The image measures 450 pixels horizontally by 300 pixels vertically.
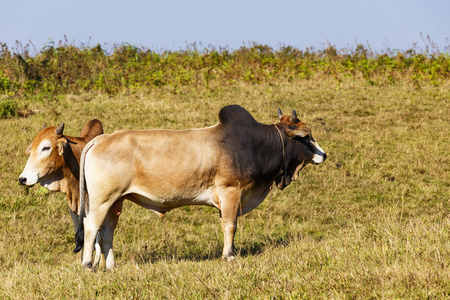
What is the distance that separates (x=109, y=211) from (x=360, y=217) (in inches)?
157

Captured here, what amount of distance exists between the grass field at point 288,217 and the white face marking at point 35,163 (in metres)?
0.92

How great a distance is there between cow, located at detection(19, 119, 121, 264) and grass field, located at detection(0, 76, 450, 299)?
0.85m

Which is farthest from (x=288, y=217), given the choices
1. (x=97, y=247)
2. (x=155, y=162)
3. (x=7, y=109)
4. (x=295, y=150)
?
(x=7, y=109)

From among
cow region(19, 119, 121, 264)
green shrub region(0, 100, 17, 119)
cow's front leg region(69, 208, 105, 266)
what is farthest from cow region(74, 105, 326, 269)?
green shrub region(0, 100, 17, 119)

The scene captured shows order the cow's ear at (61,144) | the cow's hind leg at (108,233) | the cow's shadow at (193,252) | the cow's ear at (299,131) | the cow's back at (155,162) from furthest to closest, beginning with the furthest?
1. the cow's shadow at (193,252)
2. the cow's ear at (299,131)
3. the cow's hind leg at (108,233)
4. the cow's ear at (61,144)
5. the cow's back at (155,162)

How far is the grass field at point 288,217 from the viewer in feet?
13.1

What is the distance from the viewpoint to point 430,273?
3623 mm

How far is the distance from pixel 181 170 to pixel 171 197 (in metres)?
0.31

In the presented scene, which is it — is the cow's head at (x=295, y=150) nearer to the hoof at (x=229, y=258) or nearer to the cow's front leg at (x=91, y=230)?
the hoof at (x=229, y=258)

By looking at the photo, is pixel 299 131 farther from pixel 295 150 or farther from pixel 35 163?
pixel 35 163

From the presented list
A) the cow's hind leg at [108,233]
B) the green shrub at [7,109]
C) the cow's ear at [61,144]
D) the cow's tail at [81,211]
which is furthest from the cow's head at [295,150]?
the green shrub at [7,109]

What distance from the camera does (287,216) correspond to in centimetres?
842

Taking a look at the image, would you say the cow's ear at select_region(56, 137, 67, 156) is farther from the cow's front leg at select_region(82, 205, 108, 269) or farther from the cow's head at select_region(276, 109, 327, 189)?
the cow's head at select_region(276, 109, 327, 189)

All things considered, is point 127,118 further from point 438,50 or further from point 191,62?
point 438,50
